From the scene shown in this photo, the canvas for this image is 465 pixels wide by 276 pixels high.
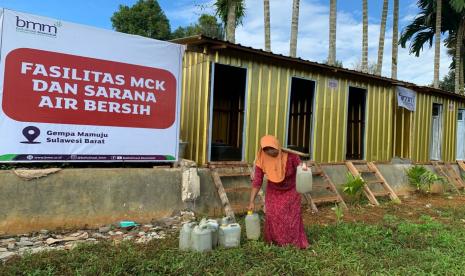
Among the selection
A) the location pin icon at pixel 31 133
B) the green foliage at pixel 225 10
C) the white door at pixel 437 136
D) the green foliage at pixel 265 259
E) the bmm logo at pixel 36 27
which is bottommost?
the green foliage at pixel 265 259

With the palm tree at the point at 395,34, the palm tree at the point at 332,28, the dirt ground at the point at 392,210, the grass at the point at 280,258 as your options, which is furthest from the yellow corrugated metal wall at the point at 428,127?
the grass at the point at 280,258

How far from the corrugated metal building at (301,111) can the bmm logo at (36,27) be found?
94.7 inches

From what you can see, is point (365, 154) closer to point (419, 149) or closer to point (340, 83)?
point (340, 83)

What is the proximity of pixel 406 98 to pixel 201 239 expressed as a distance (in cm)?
917

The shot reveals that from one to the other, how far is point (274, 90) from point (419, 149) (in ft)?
20.9

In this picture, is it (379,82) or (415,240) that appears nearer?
(415,240)

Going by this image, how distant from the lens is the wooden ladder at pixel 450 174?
12.6 metres

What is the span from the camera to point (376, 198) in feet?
33.3

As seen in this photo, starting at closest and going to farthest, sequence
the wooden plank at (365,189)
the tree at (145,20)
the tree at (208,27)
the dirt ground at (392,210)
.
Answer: the dirt ground at (392,210), the wooden plank at (365,189), the tree at (208,27), the tree at (145,20)

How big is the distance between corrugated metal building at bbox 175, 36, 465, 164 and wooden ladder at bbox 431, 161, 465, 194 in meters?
0.40

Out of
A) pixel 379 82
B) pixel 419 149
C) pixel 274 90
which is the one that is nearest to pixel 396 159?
pixel 419 149

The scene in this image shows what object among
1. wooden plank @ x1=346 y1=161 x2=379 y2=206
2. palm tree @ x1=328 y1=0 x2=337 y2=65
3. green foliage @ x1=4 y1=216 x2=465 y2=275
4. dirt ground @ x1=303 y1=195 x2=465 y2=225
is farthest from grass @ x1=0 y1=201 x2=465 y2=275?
palm tree @ x1=328 y1=0 x2=337 y2=65

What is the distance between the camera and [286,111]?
9141 mm

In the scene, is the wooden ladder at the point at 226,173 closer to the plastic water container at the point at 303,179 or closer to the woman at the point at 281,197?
the woman at the point at 281,197
